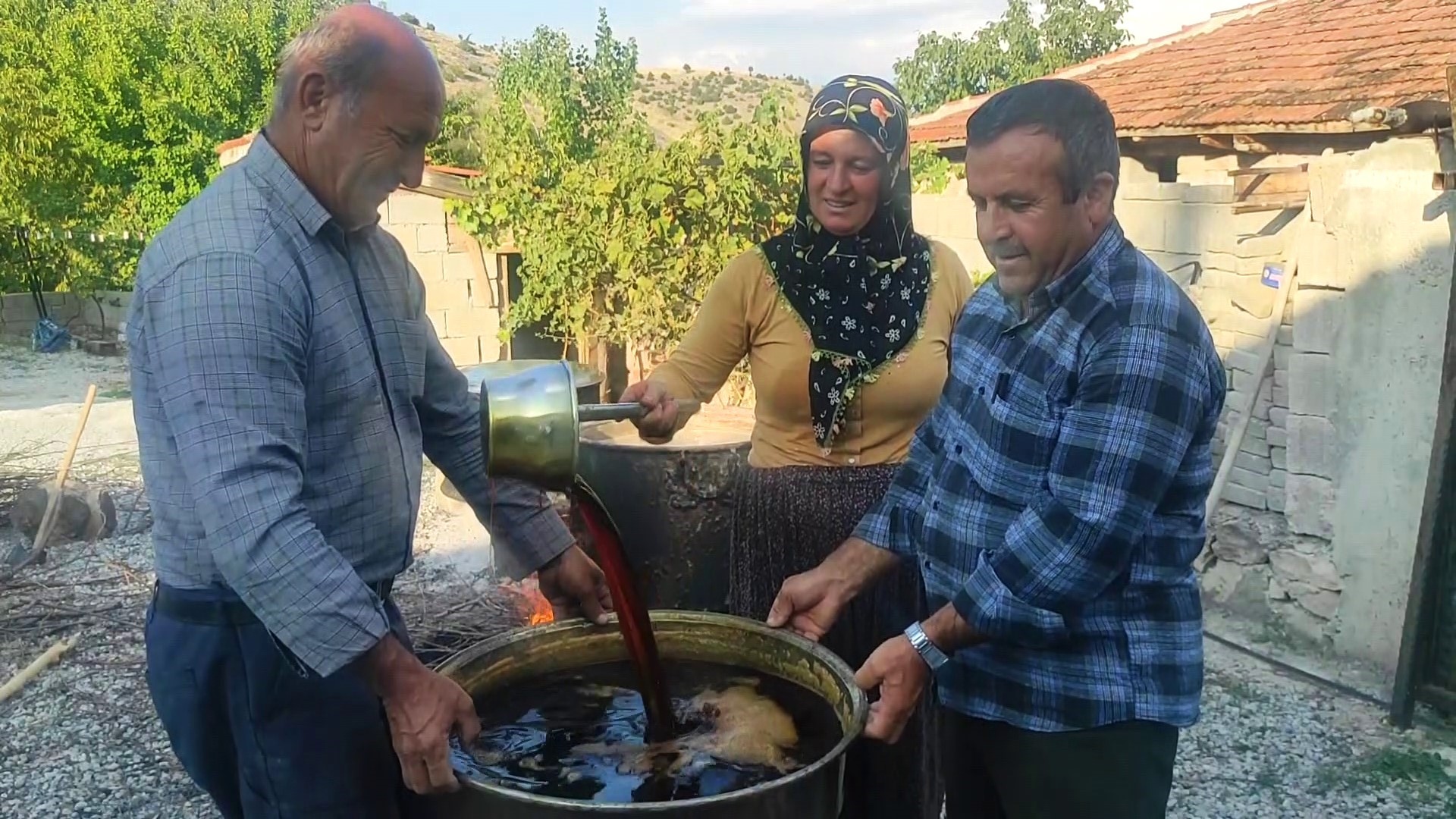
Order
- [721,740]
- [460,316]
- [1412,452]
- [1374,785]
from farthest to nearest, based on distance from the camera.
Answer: [460,316]
[1412,452]
[1374,785]
[721,740]

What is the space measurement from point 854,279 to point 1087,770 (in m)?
1.29

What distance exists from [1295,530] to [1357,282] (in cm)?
118

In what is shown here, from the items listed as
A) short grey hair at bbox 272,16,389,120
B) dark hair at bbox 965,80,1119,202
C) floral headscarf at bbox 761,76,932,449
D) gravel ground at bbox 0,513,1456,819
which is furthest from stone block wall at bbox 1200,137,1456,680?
short grey hair at bbox 272,16,389,120

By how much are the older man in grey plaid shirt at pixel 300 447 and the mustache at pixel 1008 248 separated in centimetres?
94

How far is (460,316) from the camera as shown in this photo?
10.7 m

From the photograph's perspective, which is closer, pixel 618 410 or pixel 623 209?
pixel 618 410

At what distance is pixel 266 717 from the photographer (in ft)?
5.90

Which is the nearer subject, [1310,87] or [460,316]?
[1310,87]

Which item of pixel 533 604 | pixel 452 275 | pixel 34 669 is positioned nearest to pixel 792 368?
pixel 533 604

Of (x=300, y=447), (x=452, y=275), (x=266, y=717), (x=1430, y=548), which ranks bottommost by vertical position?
(x=1430, y=548)

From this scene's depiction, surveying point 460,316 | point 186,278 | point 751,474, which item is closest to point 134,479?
point 460,316

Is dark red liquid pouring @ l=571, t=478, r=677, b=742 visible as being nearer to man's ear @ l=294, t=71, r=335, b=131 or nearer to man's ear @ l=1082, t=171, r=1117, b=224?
man's ear @ l=294, t=71, r=335, b=131

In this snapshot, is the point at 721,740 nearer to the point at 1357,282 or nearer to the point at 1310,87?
the point at 1357,282

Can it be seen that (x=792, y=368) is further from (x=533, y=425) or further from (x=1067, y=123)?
(x=1067, y=123)
